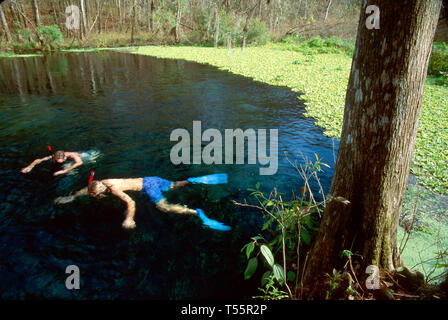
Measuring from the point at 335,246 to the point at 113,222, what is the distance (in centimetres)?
313

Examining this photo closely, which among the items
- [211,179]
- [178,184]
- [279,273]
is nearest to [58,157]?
[178,184]

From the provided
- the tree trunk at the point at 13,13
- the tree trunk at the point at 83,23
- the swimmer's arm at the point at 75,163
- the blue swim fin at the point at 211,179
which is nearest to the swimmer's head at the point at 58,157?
the swimmer's arm at the point at 75,163

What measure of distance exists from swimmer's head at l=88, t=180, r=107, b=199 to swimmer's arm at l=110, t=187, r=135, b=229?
0.16m

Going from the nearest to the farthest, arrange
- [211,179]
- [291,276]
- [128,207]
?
[291,276]
[128,207]
[211,179]

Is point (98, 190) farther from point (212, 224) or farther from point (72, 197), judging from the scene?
point (212, 224)

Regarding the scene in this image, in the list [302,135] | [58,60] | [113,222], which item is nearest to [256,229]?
[113,222]

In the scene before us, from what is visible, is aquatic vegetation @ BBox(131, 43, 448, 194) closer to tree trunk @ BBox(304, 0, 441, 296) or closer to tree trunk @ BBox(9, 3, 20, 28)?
tree trunk @ BBox(304, 0, 441, 296)

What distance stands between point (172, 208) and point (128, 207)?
2.29 feet

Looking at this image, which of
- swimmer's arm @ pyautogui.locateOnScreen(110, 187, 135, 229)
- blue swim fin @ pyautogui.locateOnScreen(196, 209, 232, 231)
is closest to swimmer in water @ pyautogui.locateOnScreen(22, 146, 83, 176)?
swimmer's arm @ pyautogui.locateOnScreen(110, 187, 135, 229)

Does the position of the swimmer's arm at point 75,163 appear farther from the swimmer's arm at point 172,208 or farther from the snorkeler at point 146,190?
the swimmer's arm at point 172,208

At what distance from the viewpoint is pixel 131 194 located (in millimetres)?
4547

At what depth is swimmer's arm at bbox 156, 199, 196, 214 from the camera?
4.11 meters

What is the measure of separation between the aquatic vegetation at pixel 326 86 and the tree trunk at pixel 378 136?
2968mm

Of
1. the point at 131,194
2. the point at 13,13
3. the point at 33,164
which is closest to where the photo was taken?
the point at 131,194
